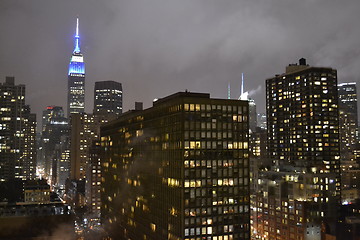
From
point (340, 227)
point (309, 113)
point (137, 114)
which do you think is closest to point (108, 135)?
point (137, 114)

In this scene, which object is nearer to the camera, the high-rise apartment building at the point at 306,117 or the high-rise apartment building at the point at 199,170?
the high-rise apartment building at the point at 199,170

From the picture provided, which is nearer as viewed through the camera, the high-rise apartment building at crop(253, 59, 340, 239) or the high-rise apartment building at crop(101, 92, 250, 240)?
the high-rise apartment building at crop(101, 92, 250, 240)

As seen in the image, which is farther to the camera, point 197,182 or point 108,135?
point 108,135

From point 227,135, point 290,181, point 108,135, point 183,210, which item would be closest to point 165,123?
point 227,135

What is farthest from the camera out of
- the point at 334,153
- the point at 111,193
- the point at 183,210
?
the point at 334,153

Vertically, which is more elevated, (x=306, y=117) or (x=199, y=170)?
(x=306, y=117)

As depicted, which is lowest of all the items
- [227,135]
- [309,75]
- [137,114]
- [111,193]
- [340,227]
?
[340,227]

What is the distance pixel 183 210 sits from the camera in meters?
72.1

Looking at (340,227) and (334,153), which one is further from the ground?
(334,153)

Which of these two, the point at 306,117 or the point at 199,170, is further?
the point at 306,117

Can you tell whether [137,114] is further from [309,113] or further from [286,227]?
[309,113]

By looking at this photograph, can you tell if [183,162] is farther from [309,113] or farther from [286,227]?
[309,113]

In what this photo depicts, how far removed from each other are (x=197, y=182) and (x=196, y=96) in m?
19.1

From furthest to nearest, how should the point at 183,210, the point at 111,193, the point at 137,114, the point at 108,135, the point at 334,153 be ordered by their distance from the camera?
the point at 334,153 < the point at 108,135 < the point at 111,193 < the point at 137,114 < the point at 183,210
